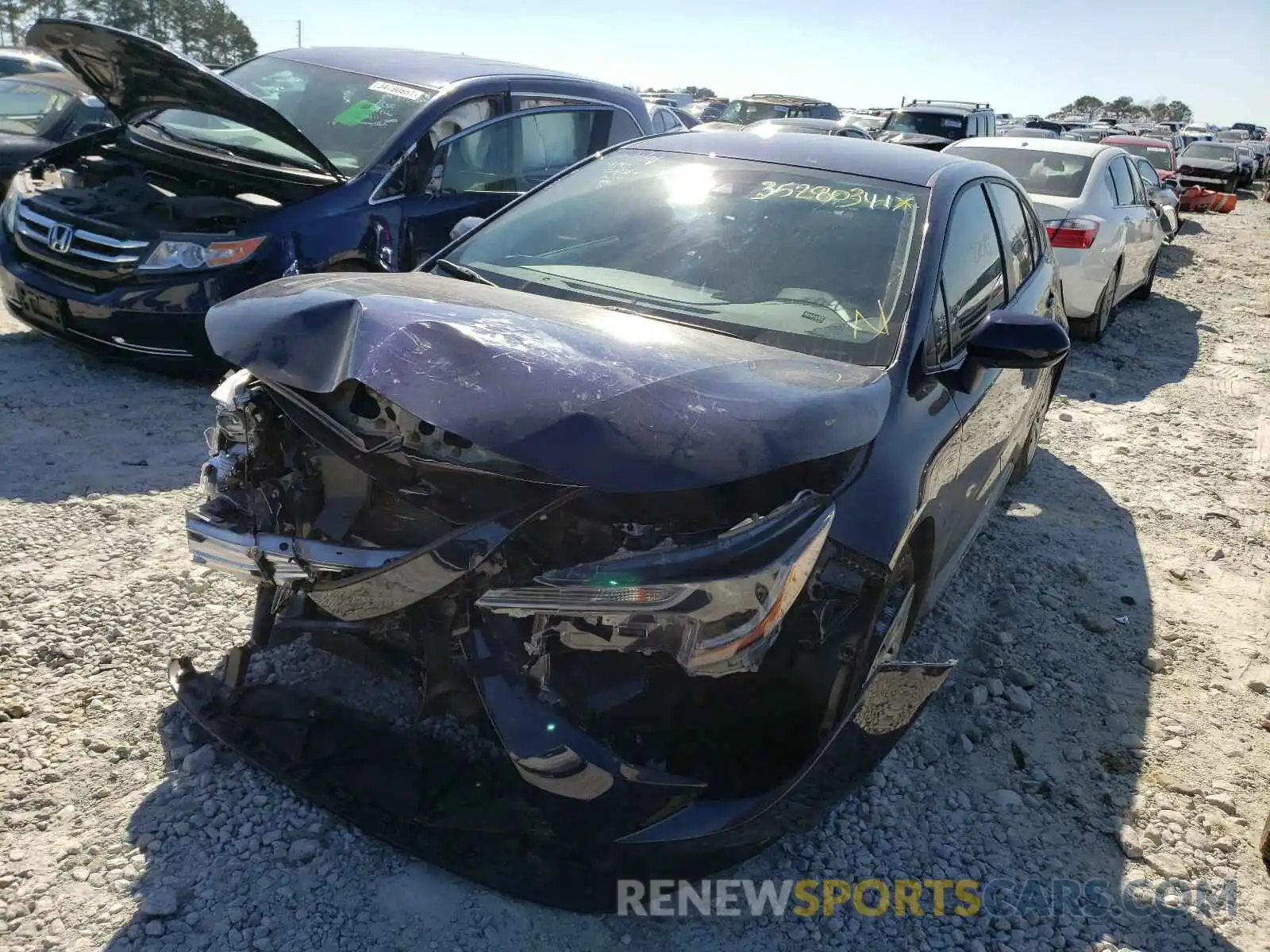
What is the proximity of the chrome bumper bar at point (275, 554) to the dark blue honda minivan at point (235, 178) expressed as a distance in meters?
2.87

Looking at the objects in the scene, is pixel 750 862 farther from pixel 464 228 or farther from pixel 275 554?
pixel 464 228

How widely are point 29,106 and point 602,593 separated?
974 centimetres

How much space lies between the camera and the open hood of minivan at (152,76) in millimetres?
4660

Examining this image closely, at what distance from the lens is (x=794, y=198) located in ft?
11.0

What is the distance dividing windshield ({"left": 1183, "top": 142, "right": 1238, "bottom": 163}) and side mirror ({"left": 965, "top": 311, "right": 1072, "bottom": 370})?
86.0 feet

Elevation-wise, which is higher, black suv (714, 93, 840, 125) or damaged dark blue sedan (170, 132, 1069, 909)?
black suv (714, 93, 840, 125)

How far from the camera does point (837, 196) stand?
3.34m

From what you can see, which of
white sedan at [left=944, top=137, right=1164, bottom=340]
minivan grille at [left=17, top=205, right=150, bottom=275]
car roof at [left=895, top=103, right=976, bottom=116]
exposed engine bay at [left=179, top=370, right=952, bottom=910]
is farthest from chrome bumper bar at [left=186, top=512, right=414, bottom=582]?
car roof at [left=895, top=103, right=976, bottom=116]

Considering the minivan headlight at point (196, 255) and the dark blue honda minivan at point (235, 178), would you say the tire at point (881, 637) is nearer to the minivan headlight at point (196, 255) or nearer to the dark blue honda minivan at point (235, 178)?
the dark blue honda minivan at point (235, 178)

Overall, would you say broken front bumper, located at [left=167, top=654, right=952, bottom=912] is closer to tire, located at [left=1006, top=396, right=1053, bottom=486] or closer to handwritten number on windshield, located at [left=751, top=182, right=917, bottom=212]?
handwritten number on windshield, located at [left=751, top=182, right=917, bottom=212]

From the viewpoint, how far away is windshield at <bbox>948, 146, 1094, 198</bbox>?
877 cm

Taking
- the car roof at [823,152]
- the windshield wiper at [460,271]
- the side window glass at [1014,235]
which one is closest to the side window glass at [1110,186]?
the side window glass at [1014,235]

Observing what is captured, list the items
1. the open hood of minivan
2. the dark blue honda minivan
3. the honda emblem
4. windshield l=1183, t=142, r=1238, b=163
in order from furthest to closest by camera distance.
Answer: windshield l=1183, t=142, r=1238, b=163
the honda emblem
the dark blue honda minivan
the open hood of minivan

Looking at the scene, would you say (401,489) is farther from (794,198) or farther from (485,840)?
(794,198)
